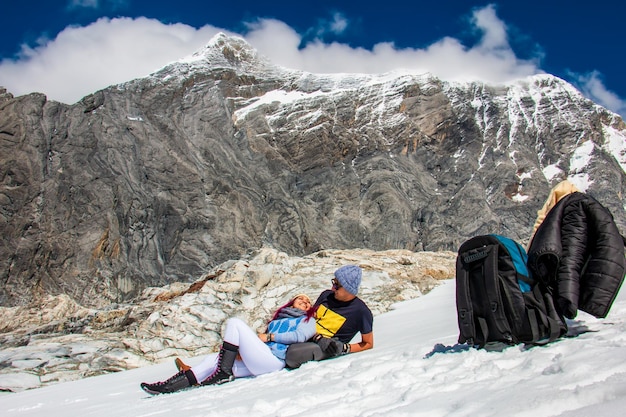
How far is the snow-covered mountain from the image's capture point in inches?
83.8

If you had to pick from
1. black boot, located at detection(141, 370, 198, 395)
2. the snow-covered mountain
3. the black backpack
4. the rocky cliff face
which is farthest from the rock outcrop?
the rocky cliff face

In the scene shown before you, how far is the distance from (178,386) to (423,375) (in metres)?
2.26

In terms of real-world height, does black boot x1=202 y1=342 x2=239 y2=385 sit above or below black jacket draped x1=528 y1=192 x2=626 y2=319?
below

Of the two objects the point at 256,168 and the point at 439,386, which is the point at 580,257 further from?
the point at 256,168

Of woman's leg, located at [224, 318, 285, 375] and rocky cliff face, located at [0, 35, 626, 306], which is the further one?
rocky cliff face, located at [0, 35, 626, 306]

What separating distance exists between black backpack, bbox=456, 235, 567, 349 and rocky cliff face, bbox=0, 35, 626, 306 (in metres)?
40.0

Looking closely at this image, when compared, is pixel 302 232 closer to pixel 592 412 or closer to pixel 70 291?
pixel 70 291

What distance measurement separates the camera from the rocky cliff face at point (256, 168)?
141 feet

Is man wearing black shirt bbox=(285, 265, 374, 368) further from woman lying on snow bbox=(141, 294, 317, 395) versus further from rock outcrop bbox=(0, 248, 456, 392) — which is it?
rock outcrop bbox=(0, 248, 456, 392)

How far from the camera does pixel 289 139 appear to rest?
192ft

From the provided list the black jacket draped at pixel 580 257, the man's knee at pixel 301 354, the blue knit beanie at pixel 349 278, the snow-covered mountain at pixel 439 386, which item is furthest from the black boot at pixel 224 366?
the black jacket draped at pixel 580 257

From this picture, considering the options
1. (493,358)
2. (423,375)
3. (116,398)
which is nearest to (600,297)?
(493,358)

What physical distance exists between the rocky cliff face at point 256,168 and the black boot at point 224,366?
38508mm

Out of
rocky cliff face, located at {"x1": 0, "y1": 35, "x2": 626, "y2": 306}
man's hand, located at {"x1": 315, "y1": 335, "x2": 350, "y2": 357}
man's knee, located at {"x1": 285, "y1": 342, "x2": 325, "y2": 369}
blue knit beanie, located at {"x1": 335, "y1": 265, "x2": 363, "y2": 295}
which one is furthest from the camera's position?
rocky cliff face, located at {"x1": 0, "y1": 35, "x2": 626, "y2": 306}
